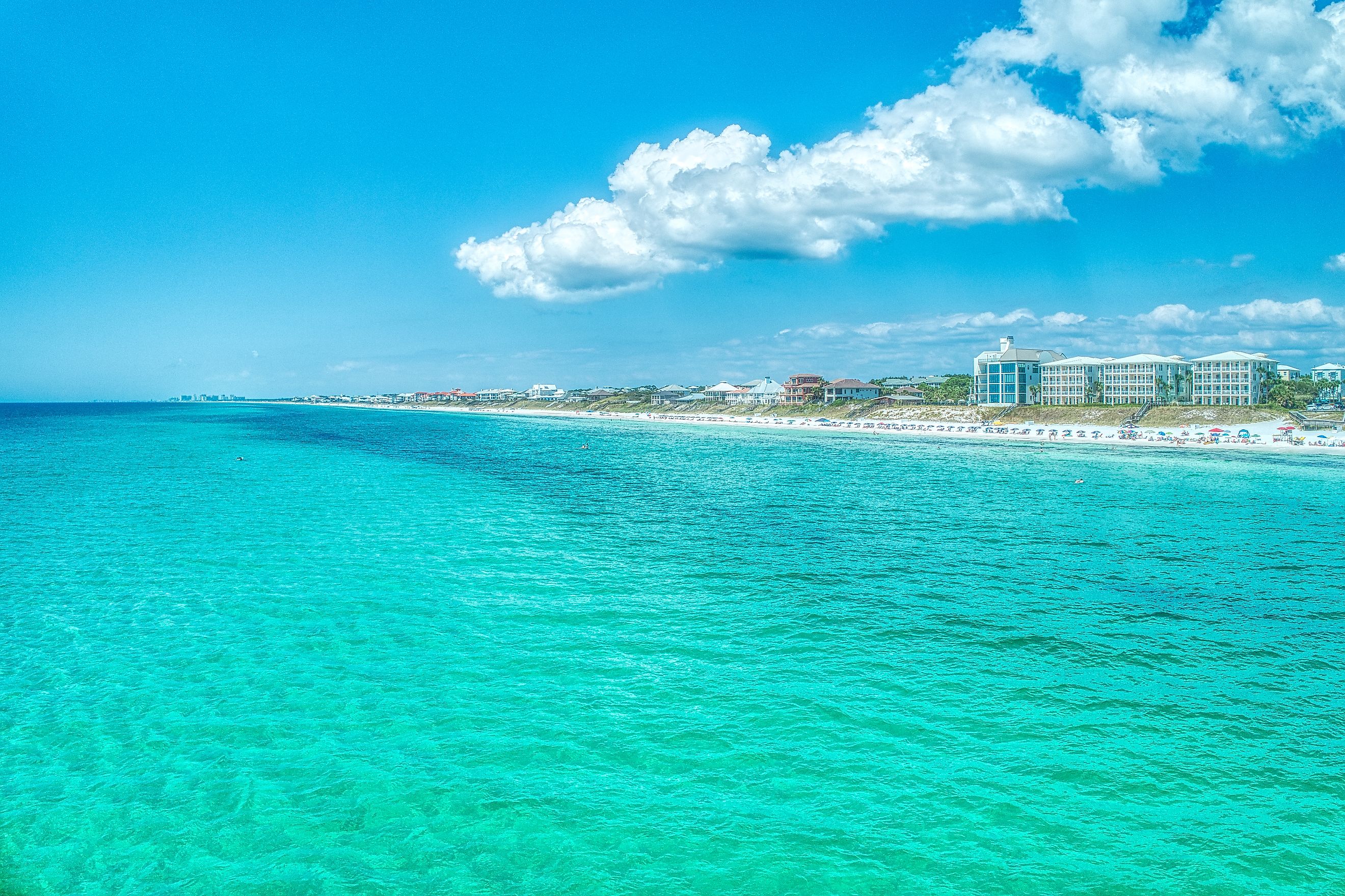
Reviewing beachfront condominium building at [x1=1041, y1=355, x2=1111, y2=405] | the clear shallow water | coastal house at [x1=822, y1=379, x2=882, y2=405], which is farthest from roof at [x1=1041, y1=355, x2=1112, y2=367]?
the clear shallow water

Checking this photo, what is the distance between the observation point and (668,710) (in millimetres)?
16891

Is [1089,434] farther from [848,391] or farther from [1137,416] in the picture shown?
[848,391]

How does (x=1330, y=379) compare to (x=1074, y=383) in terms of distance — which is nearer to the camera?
(x=1330, y=379)

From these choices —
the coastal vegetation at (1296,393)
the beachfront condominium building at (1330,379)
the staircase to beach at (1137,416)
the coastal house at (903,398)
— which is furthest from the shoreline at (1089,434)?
the beachfront condominium building at (1330,379)

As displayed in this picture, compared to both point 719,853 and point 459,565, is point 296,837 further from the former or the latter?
point 459,565

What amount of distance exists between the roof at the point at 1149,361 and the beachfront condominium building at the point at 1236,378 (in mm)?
5636

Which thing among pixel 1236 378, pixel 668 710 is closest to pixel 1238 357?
pixel 1236 378

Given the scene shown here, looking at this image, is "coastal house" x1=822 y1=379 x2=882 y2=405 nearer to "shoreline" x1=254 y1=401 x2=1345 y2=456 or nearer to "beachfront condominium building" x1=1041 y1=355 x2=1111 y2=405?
"shoreline" x1=254 y1=401 x2=1345 y2=456

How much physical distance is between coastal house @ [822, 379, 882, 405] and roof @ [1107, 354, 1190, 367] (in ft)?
196

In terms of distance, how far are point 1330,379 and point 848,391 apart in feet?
317

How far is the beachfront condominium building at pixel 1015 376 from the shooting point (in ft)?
517

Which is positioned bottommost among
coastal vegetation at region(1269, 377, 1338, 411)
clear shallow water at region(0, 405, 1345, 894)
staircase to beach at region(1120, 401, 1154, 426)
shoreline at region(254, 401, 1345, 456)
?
clear shallow water at region(0, 405, 1345, 894)

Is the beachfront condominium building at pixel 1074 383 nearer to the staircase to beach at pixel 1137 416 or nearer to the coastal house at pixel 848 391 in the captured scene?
the staircase to beach at pixel 1137 416

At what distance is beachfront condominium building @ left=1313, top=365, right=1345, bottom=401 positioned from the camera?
438 feet
